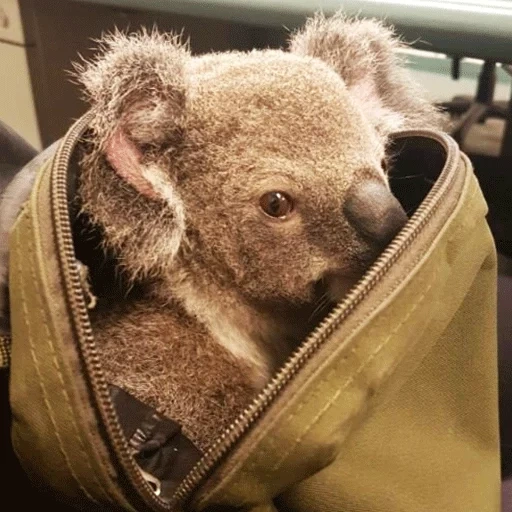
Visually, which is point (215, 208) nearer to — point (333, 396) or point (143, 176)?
point (143, 176)

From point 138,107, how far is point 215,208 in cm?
11

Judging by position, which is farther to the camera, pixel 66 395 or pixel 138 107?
pixel 138 107

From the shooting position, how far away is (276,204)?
2.25 ft

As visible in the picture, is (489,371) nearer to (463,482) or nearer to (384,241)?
(463,482)

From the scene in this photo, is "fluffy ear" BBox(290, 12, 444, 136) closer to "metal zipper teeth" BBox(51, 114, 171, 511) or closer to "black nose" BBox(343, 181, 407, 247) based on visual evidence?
"black nose" BBox(343, 181, 407, 247)

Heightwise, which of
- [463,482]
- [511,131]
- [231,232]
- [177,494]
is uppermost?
[231,232]

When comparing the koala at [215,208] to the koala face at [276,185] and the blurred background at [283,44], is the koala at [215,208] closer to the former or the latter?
the koala face at [276,185]

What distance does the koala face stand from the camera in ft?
2.24

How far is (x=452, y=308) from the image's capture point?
0.68 m

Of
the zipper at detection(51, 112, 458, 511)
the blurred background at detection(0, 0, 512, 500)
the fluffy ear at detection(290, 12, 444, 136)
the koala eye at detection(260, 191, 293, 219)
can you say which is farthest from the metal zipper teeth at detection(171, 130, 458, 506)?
the blurred background at detection(0, 0, 512, 500)

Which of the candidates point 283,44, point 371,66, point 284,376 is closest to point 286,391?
point 284,376

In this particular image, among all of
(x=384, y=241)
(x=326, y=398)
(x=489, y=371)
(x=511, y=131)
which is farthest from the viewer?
(x=511, y=131)

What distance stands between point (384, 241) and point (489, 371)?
0.73 ft

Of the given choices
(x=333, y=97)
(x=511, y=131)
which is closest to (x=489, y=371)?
(x=333, y=97)
